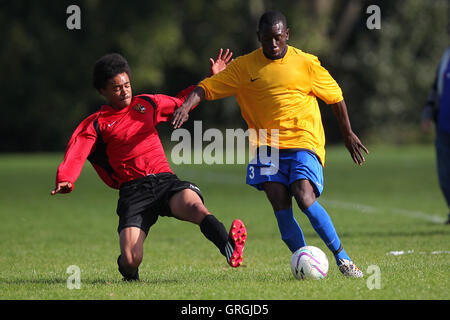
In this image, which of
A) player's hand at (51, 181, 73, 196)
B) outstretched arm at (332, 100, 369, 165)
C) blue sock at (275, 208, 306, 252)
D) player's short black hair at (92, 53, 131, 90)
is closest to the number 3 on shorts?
blue sock at (275, 208, 306, 252)

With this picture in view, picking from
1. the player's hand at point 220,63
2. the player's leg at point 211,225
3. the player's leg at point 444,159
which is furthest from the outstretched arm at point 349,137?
the player's leg at point 444,159

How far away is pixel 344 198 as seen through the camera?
1605 cm

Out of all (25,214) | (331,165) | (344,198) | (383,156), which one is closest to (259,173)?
(25,214)

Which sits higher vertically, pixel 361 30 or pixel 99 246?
pixel 361 30

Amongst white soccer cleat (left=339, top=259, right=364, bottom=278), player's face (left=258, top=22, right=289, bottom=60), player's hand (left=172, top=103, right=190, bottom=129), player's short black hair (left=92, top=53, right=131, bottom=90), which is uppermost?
player's face (left=258, top=22, right=289, bottom=60)

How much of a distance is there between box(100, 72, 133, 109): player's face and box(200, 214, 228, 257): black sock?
1.26 m

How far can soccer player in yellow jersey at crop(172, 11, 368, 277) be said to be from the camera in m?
6.77

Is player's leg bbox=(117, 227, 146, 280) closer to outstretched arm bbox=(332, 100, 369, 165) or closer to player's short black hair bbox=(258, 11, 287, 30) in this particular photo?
outstretched arm bbox=(332, 100, 369, 165)

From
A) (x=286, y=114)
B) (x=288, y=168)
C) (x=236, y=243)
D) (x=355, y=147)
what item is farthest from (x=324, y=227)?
(x=286, y=114)

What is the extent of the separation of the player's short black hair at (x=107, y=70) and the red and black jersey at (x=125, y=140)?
0.24 metres

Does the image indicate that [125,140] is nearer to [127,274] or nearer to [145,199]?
[145,199]

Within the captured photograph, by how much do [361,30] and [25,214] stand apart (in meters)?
33.8

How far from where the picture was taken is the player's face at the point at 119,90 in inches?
274
